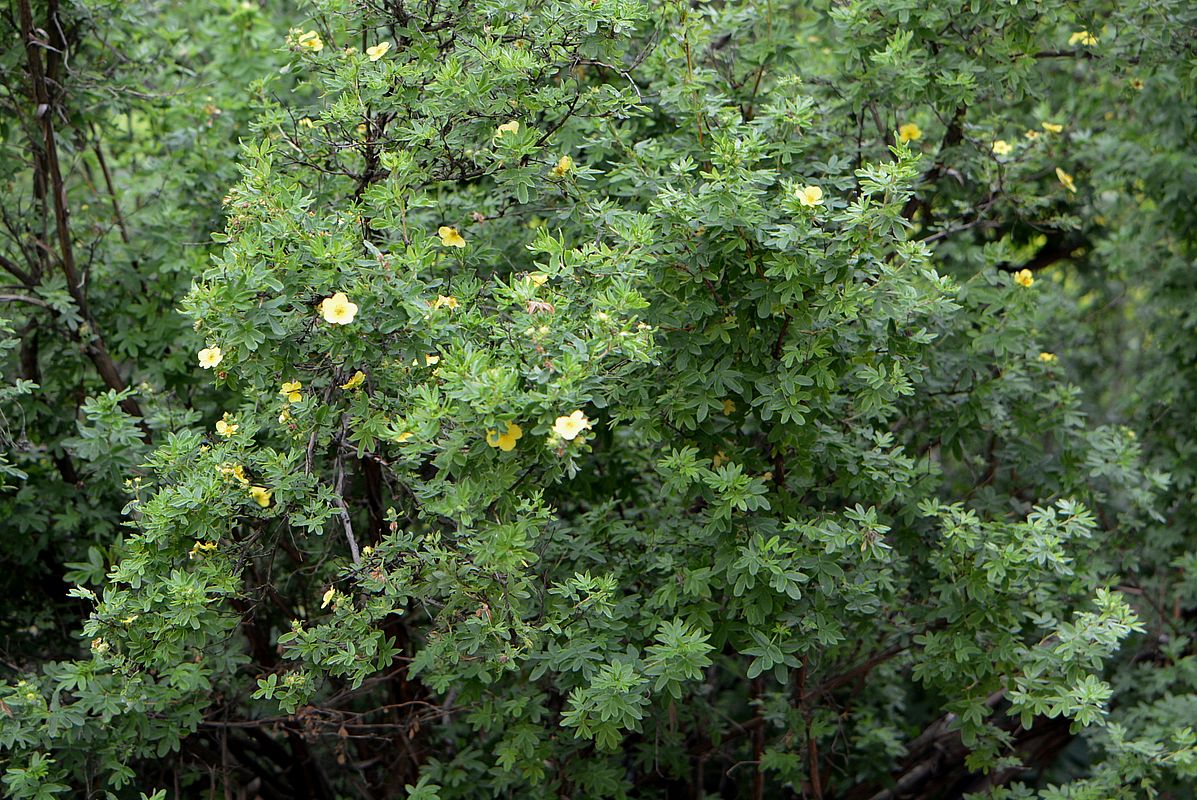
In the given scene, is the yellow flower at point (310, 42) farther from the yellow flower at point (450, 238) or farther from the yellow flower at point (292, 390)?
the yellow flower at point (292, 390)

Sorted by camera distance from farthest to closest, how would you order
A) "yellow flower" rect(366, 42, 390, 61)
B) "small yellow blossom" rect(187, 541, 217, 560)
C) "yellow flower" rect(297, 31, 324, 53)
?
"yellow flower" rect(297, 31, 324, 53), "yellow flower" rect(366, 42, 390, 61), "small yellow blossom" rect(187, 541, 217, 560)

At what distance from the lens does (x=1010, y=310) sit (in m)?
3.80

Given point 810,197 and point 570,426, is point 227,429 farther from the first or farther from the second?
point 810,197

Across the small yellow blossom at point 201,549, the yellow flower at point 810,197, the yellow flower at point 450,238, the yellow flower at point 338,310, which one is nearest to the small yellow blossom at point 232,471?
the small yellow blossom at point 201,549

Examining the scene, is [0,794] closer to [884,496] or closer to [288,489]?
[288,489]

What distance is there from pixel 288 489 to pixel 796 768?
205 centimetres

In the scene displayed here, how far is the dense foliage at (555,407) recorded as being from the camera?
2873 mm

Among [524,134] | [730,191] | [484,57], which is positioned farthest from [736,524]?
[484,57]

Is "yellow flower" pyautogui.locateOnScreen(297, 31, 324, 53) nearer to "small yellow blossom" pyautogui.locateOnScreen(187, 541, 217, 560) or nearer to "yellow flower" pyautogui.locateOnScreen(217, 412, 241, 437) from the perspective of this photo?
"yellow flower" pyautogui.locateOnScreen(217, 412, 241, 437)

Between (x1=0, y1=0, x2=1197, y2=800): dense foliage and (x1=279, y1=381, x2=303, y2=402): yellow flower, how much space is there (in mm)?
12

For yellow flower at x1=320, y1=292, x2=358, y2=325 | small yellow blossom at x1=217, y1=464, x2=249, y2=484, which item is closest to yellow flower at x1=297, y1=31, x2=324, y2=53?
yellow flower at x1=320, y1=292, x2=358, y2=325

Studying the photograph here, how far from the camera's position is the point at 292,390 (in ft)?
9.61

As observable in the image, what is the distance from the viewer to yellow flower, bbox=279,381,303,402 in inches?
113

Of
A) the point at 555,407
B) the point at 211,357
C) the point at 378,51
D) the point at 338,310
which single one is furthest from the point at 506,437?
the point at 378,51
